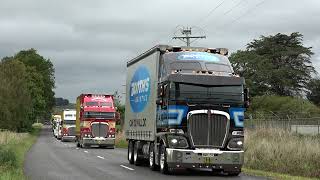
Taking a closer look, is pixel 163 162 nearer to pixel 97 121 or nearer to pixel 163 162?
pixel 163 162

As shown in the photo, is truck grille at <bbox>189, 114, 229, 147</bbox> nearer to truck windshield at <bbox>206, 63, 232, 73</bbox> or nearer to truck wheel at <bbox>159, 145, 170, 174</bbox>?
truck wheel at <bbox>159, 145, 170, 174</bbox>

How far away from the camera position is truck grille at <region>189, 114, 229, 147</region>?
20.0m

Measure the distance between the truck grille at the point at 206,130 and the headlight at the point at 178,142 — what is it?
1.00 ft

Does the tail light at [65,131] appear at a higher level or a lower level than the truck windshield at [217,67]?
lower

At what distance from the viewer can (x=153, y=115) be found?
2233 cm

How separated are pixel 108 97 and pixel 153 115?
25.8 m

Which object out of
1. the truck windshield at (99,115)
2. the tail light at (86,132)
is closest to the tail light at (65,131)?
the tail light at (86,132)

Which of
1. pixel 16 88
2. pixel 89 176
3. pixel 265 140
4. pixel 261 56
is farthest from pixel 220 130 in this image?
pixel 261 56

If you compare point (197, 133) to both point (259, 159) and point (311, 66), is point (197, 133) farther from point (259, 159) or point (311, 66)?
point (311, 66)

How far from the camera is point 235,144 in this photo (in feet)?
66.5

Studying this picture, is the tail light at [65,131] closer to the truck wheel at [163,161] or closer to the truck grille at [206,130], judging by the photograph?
the truck wheel at [163,161]

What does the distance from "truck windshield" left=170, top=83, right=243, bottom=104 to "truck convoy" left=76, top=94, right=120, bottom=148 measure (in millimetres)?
26576

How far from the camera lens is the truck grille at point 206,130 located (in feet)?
65.7

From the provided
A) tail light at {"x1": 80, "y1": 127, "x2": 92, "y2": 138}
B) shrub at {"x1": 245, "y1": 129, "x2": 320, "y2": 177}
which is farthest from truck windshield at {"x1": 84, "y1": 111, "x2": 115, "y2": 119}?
shrub at {"x1": 245, "y1": 129, "x2": 320, "y2": 177}
